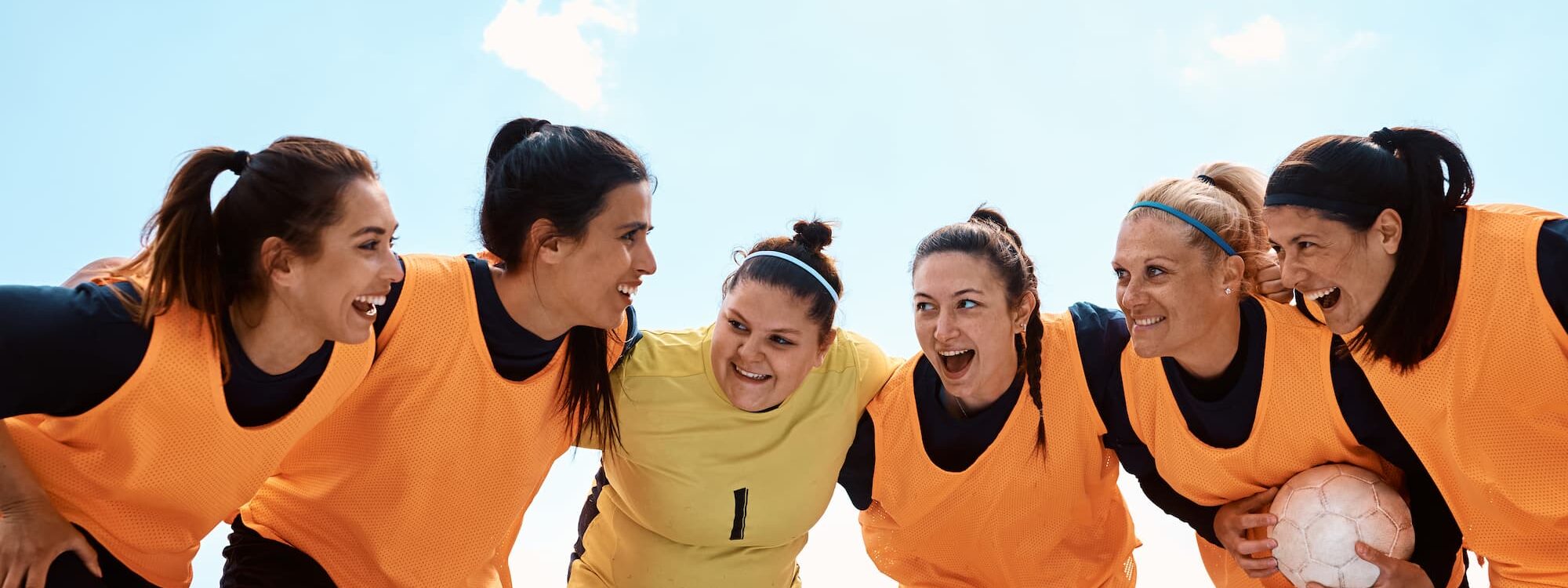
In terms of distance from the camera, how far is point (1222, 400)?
4.60 m

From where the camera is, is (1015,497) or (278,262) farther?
(1015,497)

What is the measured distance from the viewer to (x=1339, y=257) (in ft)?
13.6

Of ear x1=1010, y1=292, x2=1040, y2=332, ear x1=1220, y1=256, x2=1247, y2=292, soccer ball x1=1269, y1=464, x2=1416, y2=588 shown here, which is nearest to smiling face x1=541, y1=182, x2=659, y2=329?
ear x1=1010, y1=292, x2=1040, y2=332

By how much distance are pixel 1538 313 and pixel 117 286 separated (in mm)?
4738

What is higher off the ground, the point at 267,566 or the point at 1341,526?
the point at 1341,526

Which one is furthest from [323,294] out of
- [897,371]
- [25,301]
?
[897,371]

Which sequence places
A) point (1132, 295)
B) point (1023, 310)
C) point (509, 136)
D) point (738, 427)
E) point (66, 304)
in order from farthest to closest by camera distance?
point (1023, 310) → point (738, 427) → point (1132, 295) → point (509, 136) → point (66, 304)

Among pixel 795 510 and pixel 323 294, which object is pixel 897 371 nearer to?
pixel 795 510

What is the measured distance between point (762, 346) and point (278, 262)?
6.02 feet

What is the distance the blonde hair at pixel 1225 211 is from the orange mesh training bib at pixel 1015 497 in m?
0.66

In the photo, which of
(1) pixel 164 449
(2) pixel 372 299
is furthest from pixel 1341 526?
(1) pixel 164 449

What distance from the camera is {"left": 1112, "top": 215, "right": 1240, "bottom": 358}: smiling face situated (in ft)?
14.7

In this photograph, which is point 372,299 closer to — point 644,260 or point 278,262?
point 278,262

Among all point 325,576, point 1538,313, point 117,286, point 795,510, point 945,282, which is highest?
point 945,282
